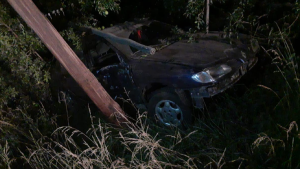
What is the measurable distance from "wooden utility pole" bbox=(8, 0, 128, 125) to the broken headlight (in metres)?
1.19

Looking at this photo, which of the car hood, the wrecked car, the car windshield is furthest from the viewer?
the car windshield

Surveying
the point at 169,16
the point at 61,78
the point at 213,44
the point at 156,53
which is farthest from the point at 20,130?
the point at 169,16

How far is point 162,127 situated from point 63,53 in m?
1.84

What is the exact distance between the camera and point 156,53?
4.90m

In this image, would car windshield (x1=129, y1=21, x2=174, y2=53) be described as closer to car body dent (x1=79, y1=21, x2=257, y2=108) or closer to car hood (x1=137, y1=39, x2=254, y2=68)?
car body dent (x1=79, y1=21, x2=257, y2=108)

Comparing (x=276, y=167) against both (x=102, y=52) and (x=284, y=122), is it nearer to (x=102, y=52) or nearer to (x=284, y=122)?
(x=284, y=122)

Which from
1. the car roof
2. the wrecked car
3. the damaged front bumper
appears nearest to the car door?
the wrecked car

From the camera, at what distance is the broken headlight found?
421cm

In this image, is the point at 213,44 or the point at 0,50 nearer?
the point at 213,44

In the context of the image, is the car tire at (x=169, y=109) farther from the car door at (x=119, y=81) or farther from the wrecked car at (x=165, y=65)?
the car door at (x=119, y=81)

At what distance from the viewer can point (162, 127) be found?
4.57 meters

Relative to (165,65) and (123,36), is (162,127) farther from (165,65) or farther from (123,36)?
(123,36)

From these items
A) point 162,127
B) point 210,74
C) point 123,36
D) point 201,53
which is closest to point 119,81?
point 123,36

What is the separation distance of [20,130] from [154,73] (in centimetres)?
241
